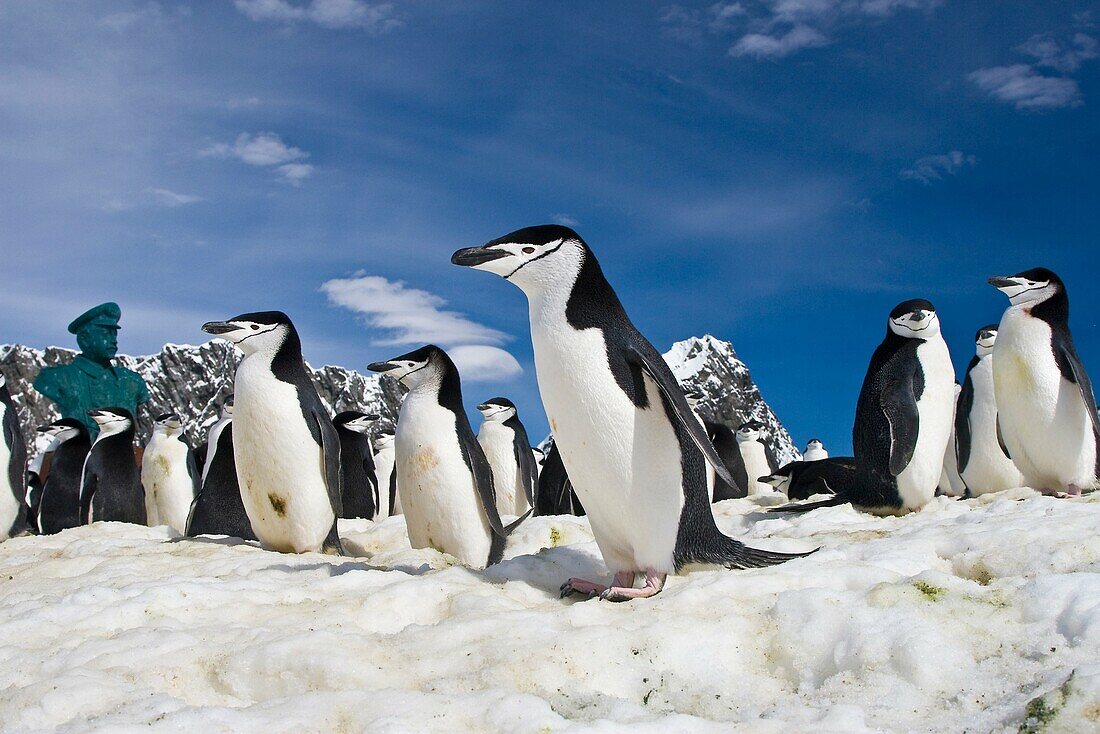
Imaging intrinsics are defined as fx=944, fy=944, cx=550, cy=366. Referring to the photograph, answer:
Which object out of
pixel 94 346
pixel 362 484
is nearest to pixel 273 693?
pixel 362 484

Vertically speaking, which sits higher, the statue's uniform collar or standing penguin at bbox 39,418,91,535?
the statue's uniform collar

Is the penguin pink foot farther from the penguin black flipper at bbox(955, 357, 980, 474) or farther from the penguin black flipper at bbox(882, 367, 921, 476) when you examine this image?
the penguin black flipper at bbox(955, 357, 980, 474)

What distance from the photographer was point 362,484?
33.8ft

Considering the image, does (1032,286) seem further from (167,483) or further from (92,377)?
(92,377)

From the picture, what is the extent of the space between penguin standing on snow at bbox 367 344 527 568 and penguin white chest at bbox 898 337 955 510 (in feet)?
9.35

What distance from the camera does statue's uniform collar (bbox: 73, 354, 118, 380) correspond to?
13820 mm

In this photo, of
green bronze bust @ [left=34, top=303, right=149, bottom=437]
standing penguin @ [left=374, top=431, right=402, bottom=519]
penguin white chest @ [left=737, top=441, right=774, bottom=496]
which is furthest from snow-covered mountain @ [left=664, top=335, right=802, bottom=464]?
green bronze bust @ [left=34, top=303, right=149, bottom=437]

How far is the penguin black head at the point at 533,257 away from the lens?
3893 mm

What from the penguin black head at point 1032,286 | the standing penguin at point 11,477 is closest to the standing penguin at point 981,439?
the penguin black head at point 1032,286

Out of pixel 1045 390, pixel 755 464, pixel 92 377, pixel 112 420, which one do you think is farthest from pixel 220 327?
pixel 755 464

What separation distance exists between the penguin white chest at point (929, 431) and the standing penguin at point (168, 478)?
7651 mm

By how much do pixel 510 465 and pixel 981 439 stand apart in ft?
15.8

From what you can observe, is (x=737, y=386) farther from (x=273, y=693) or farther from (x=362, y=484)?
(x=273, y=693)

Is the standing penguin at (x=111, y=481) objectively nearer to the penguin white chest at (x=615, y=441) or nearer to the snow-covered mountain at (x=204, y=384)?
the penguin white chest at (x=615, y=441)
